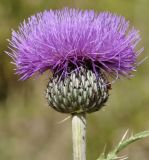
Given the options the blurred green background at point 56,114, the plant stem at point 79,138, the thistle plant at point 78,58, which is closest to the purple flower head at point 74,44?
the thistle plant at point 78,58

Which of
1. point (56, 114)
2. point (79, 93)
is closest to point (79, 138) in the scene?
point (79, 93)

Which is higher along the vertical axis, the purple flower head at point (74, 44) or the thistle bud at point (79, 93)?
the purple flower head at point (74, 44)

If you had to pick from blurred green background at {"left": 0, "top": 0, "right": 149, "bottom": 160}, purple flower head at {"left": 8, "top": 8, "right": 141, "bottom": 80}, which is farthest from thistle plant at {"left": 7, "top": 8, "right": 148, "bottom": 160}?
blurred green background at {"left": 0, "top": 0, "right": 149, "bottom": 160}

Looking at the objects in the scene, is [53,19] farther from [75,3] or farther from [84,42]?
[75,3]

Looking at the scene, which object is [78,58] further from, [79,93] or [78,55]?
[79,93]

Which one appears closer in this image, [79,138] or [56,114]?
[79,138]

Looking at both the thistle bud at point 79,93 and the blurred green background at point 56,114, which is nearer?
the thistle bud at point 79,93

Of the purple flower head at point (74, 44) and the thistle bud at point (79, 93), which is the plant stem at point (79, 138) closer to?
the thistle bud at point (79, 93)

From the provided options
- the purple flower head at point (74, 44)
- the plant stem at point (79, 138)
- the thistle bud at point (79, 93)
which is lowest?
the plant stem at point (79, 138)
